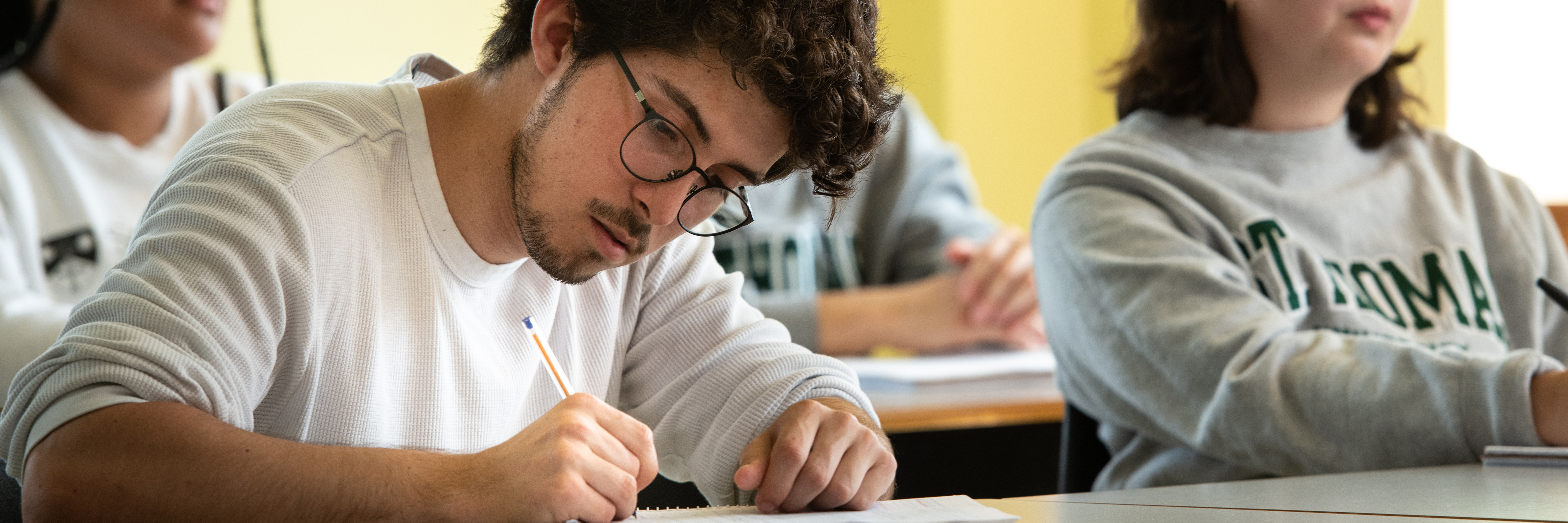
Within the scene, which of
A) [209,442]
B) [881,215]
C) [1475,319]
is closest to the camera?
[209,442]

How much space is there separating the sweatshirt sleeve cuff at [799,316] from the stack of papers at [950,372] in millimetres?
262

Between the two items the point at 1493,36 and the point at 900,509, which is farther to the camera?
the point at 1493,36

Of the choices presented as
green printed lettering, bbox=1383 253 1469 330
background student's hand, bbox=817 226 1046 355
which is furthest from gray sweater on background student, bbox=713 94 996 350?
green printed lettering, bbox=1383 253 1469 330

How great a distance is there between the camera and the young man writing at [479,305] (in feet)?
2.54

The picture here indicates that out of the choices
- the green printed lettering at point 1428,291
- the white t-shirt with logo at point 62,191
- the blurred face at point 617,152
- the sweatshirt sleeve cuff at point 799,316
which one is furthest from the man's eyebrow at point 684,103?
the sweatshirt sleeve cuff at point 799,316

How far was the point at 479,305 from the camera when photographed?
1.07m

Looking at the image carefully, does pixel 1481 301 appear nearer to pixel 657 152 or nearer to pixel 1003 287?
pixel 1003 287

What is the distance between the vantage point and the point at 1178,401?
4.46ft

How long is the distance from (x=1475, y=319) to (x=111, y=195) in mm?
2035

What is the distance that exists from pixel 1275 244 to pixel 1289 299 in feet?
0.24

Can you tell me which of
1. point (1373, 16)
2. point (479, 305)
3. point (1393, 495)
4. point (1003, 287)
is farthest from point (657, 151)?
point (1003, 287)

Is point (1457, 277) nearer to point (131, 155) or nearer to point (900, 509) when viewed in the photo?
point (900, 509)

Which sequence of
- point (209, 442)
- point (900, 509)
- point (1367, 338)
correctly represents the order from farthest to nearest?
point (1367, 338) → point (900, 509) → point (209, 442)

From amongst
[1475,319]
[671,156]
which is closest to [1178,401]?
[1475,319]
